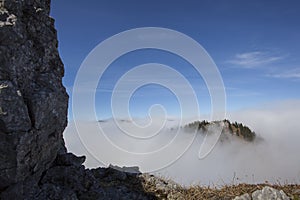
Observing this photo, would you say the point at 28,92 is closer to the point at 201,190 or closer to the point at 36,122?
the point at 36,122

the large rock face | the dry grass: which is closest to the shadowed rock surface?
the large rock face

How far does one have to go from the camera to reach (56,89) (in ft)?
40.7

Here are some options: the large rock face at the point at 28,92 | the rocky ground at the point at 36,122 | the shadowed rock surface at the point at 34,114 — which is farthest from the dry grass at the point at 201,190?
the large rock face at the point at 28,92

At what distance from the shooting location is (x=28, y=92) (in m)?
11.1

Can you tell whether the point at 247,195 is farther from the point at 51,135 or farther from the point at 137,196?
the point at 51,135

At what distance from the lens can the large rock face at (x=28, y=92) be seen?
9875mm

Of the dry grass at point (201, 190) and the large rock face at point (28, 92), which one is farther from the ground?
the large rock face at point (28, 92)

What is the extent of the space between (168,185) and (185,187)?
1162 millimetres

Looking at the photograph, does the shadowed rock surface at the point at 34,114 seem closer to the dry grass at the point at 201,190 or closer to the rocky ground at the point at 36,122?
the rocky ground at the point at 36,122

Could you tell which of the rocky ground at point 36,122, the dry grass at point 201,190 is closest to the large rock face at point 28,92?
the rocky ground at point 36,122

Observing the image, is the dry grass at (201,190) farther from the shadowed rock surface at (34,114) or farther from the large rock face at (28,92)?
the large rock face at (28,92)

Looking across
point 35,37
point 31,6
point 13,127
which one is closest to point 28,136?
point 13,127

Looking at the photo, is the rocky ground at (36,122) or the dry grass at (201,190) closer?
the rocky ground at (36,122)

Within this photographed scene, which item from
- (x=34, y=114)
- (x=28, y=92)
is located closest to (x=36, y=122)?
(x=34, y=114)
